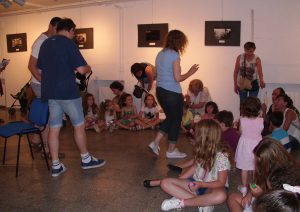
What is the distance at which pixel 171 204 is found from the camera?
2.63 meters

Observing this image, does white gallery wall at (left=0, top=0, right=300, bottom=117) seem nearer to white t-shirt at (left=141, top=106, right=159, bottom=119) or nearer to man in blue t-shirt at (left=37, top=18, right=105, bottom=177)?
white t-shirt at (left=141, top=106, right=159, bottom=119)

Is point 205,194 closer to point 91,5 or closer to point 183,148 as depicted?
point 183,148

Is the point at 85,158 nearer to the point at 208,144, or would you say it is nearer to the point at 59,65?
the point at 59,65

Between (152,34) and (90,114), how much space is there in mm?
2129

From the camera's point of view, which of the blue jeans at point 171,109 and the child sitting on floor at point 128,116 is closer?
the blue jeans at point 171,109

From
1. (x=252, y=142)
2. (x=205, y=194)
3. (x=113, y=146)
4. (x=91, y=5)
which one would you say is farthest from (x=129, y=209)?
(x=91, y=5)

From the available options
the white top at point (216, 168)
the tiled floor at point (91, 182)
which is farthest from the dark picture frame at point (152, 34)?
the white top at point (216, 168)

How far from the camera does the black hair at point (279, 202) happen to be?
1291 millimetres

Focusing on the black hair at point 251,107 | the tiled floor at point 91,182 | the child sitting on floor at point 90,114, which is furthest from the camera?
the child sitting on floor at point 90,114

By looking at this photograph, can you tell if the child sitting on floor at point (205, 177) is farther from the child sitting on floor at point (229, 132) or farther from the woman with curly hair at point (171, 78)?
the woman with curly hair at point (171, 78)

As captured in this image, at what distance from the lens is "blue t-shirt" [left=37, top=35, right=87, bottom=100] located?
328 centimetres

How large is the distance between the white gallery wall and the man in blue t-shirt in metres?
3.53

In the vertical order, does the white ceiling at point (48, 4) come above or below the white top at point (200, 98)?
above

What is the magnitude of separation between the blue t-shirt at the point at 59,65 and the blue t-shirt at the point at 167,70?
97 centimetres
